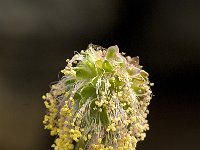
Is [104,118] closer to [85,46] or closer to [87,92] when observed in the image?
[87,92]

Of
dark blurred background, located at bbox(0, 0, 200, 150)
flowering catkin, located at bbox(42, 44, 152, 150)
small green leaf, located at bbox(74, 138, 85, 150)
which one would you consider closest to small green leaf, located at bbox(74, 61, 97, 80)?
flowering catkin, located at bbox(42, 44, 152, 150)

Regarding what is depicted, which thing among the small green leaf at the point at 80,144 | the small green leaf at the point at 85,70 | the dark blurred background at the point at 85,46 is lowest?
the small green leaf at the point at 80,144

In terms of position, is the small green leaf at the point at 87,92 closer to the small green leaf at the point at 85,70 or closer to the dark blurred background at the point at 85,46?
the small green leaf at the point at 85,70

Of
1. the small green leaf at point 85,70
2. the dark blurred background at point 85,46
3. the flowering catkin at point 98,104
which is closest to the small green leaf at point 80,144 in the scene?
the flowering catkin at point 98,104

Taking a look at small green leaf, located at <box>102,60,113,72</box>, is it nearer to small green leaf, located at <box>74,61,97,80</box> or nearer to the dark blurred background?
small green leaf, located at <box>74,61,97,80</box>

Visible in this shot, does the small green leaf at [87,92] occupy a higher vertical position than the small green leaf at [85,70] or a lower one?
lower
